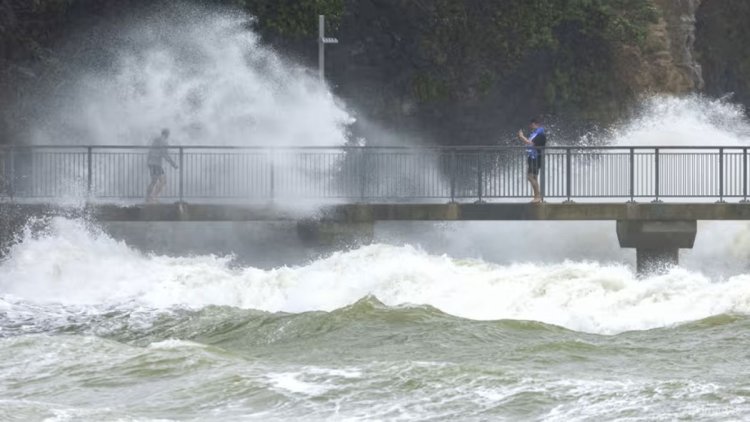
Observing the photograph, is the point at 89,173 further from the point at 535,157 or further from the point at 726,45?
the point at 726,45

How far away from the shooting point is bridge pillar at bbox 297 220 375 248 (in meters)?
30.6

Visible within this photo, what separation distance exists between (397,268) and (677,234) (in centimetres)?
546

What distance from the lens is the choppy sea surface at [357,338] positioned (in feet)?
55.5

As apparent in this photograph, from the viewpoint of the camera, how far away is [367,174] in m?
32.0

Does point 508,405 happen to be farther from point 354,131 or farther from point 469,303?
point 354,131

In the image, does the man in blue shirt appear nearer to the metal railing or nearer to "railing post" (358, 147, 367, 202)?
the metal railing

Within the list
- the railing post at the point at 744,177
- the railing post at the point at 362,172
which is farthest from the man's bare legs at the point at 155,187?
the railing post at the point at 744,177

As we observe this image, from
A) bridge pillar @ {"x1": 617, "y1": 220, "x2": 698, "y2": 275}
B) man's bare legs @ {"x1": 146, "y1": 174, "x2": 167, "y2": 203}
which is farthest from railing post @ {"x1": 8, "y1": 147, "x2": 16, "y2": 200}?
bridge pillar @ {"x1": 617, "y1": 220, "x2": 698, "y2": 275}

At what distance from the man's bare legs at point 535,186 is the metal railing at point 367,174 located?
0.19 meters

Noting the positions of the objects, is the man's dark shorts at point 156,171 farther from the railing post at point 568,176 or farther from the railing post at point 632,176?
the railing post at point 632,176

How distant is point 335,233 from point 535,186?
3476 millimetres

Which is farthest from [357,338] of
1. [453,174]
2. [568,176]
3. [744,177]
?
[744,177]

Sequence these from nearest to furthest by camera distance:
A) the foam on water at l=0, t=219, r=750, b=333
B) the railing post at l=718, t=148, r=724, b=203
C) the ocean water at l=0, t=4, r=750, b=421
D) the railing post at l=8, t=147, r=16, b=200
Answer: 1. the ocean water at l=0, t=4, r=750, b=421
2. the foam on water at l=0, t=219, r=750, b=333
3. the railing post at l=8, t=147, r=16, b=200
4. the railing post at l=718, t=148, r=724, b=203

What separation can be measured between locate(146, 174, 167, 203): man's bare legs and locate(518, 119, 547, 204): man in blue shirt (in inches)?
242
